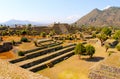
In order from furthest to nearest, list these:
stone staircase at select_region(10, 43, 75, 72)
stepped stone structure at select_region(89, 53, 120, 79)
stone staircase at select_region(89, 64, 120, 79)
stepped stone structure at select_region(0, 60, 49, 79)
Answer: stone staircase at select_region(10, 43, 75, 72) → stepped stone structure at select_region(89, 53, 120, 79) → stone staircase at select_region(89, 64, 120, 79) → stepped stone structure at select_region(0, 60, 49, 79)

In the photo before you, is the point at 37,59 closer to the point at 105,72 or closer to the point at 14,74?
the point at 105,72

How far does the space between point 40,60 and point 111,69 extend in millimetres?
11842

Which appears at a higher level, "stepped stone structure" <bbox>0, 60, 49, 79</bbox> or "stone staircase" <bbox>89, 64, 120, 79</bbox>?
"stepped stone structure" <bbox>0, 60, 49, 79</bbox>

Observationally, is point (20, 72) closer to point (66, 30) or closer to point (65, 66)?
point (65, 66)

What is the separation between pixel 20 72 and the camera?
9.90 m

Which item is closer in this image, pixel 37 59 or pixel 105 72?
pixel 105 72

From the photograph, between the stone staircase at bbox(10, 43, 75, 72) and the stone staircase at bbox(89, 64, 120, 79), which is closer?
the stone staircase at bbox(89, 64, 120, 79)

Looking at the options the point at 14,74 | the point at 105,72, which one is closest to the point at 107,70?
the point at 105,72

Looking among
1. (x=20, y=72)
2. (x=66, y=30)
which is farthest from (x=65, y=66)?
(x=66, y=30)

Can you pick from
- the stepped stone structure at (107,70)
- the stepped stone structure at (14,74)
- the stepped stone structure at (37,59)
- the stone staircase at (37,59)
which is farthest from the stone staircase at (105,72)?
the stepped stone structure at (14,74)

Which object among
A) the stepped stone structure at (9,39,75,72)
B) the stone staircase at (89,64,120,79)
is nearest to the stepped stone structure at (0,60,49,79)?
the stone staircase at (89,64,120,79)

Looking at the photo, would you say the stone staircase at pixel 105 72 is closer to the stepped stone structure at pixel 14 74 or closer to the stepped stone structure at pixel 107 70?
the stepped stone structure at pixel 107 70

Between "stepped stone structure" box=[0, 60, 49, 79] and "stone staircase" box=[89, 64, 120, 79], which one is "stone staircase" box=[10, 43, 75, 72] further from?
"stepped stone structure" box=[0, 60, 49, 79]

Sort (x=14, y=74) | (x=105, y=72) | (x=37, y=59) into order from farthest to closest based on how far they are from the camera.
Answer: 1. (x=37, y=59)
2. (x=105, y=72)
3. (x=14, y=74)
